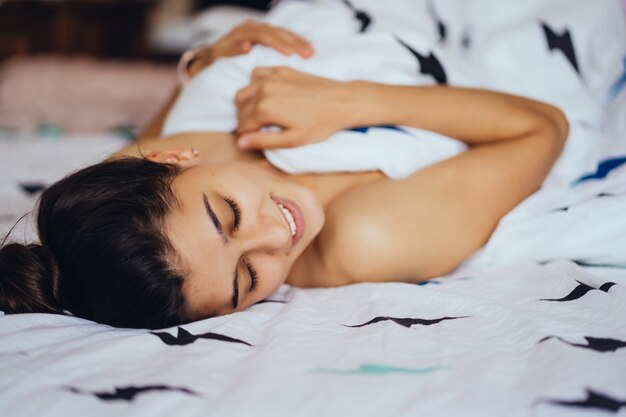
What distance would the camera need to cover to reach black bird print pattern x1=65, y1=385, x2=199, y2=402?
594 millimetres

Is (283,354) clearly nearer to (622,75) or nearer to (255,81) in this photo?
(255,81)

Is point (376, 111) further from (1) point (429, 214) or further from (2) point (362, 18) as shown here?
(2) point (362, 18)

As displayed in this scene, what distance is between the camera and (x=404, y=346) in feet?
2.23

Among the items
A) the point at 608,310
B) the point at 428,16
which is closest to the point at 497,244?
the point at 608,310

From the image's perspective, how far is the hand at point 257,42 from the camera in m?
1.29

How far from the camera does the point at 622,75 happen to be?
54.1 inches

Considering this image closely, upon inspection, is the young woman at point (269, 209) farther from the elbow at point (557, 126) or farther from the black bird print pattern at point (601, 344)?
the black bird print pattern at point (601, 344)

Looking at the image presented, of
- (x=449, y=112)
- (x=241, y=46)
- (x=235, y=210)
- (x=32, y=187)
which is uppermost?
(x=241, y=46)

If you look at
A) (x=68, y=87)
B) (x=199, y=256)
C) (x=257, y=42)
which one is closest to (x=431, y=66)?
(x=257, y=42)

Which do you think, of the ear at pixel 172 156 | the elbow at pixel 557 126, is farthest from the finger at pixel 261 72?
the elbow at pixel 557 126

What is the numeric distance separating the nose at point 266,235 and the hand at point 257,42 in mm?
482

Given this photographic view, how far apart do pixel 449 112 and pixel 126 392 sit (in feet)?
2.59

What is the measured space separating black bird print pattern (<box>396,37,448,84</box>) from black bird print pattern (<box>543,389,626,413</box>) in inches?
34.0

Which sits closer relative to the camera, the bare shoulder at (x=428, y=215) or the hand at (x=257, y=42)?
the bare shoulder at (x=428, y=215)
